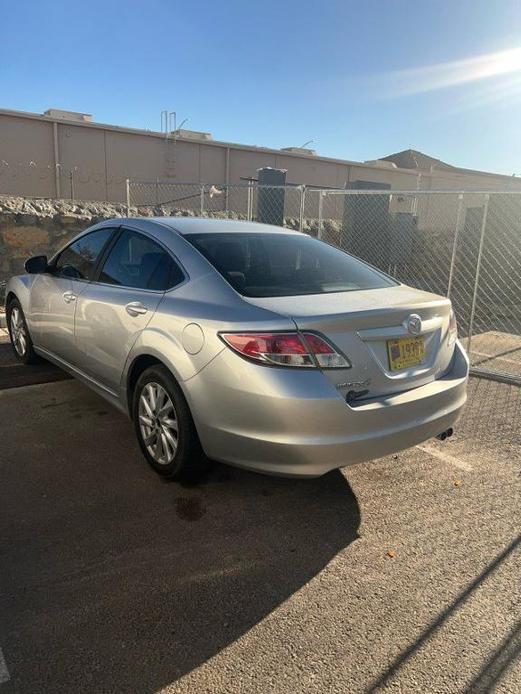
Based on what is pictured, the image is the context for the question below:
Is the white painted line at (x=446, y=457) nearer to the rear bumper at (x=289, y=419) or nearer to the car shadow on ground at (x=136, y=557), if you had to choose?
the car shadow on ground at (x=136, y=557)

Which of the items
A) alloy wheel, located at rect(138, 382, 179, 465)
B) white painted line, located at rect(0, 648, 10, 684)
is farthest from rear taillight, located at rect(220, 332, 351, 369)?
white painted line, located at rect(0, 648, 10, 684)

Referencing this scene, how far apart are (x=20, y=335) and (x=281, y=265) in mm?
3238

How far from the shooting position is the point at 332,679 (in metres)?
1.95

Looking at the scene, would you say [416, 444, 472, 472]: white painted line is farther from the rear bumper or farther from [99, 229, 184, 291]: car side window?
[99, 229, 184, 291]: car side window

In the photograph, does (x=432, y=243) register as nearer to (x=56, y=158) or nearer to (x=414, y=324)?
(x=414, y=324)

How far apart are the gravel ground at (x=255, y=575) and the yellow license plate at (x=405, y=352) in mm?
876

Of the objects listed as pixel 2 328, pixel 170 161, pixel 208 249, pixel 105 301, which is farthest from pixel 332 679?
pixel 170 161

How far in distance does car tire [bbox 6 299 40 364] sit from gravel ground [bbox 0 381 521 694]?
1628mm

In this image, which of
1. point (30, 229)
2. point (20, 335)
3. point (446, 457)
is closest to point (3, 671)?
point (446, 457)

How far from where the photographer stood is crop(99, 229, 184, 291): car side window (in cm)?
330

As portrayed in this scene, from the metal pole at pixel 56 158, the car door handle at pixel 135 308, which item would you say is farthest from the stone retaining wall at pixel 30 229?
the metal pole at pixel 56 158

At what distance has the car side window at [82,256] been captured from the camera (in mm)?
4074

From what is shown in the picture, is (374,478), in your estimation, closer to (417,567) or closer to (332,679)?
(417,567)

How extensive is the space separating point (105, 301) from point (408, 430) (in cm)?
217
